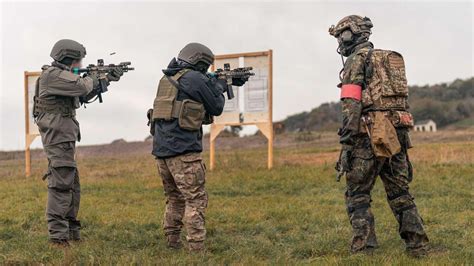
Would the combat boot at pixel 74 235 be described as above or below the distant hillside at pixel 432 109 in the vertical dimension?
below

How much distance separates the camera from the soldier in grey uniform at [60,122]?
627cm

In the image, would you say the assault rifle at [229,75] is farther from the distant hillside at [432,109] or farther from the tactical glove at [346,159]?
the distant hillside at [432,109]

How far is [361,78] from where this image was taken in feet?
17.9

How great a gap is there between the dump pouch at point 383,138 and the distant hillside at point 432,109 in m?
44.0

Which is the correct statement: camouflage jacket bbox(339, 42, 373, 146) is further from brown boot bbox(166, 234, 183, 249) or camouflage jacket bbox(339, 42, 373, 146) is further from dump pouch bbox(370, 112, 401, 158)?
brown boot bbox(166, 234, 183, 249)

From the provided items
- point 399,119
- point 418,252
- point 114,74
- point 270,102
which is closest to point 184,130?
point 114,74

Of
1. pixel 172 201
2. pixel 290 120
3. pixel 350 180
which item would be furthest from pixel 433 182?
pixel 290 120

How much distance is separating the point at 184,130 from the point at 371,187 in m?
2.05

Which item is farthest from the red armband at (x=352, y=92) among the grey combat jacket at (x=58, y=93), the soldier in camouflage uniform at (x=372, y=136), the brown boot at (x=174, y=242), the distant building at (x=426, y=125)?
the distant building at (x=426, y=125)

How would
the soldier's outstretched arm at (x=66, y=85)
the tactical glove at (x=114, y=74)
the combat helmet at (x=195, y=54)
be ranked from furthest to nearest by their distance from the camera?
the tactical glove at (x=114, y=74) < the soldier's outstretched arm at (x=66, y=85) < the combat helmet at (x=195, y=54)

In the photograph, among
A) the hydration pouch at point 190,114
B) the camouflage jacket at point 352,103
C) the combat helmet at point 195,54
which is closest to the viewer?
the camouflage jacket at point 352,103

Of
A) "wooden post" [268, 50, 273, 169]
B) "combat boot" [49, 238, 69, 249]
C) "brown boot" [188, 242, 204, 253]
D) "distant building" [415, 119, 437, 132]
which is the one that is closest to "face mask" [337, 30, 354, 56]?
"brown boot" [188, 242, 204, 253]

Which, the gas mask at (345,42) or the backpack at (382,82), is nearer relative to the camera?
the backpack at (382,82)

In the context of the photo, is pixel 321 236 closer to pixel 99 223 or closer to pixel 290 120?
pixel 99 223
